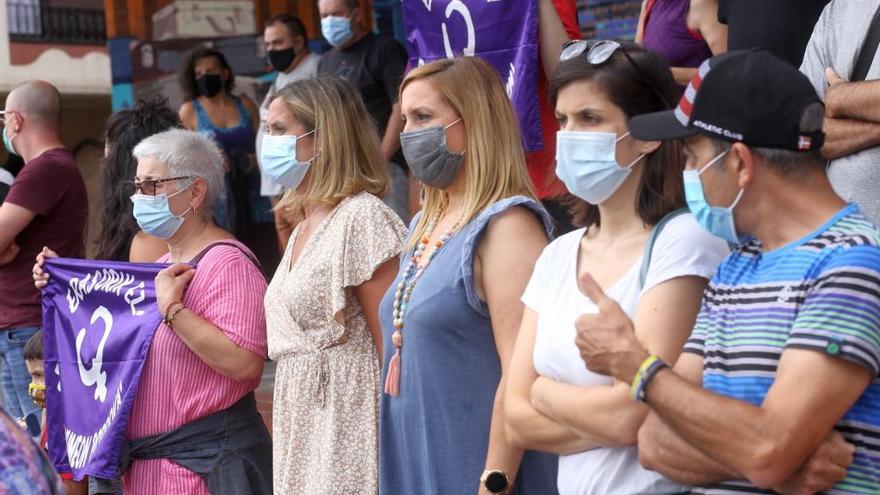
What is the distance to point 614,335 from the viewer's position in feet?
9.80

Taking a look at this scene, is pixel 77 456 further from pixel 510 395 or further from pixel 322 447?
pixel 510 395

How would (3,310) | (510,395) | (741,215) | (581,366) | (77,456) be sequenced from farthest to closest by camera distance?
(3,310) → (77,456) → (510,395) → (581,366) → (741,215)

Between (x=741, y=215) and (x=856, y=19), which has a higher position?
(x=856, y=19)

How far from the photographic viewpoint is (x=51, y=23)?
663 inches

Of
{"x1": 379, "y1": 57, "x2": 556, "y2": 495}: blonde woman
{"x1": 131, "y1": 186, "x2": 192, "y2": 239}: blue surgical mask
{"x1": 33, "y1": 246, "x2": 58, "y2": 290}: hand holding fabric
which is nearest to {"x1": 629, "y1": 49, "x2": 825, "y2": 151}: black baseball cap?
{"x1": 379, "y1": 57, "x2": 556, "y2": 495}: blonde woman

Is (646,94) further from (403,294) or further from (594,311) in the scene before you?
(403,294)

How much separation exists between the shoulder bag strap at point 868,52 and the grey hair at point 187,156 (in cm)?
263

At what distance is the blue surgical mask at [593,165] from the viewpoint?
3461 mm


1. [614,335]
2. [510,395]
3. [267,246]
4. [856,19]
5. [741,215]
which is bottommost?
[267,246]

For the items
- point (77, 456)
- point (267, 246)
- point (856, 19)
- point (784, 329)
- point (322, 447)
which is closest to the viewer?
point (784, 329)

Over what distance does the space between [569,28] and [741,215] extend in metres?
3.01

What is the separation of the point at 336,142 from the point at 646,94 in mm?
1672

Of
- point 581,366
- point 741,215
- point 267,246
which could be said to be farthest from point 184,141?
point 267,246

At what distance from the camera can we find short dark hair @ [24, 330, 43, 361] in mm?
6418
